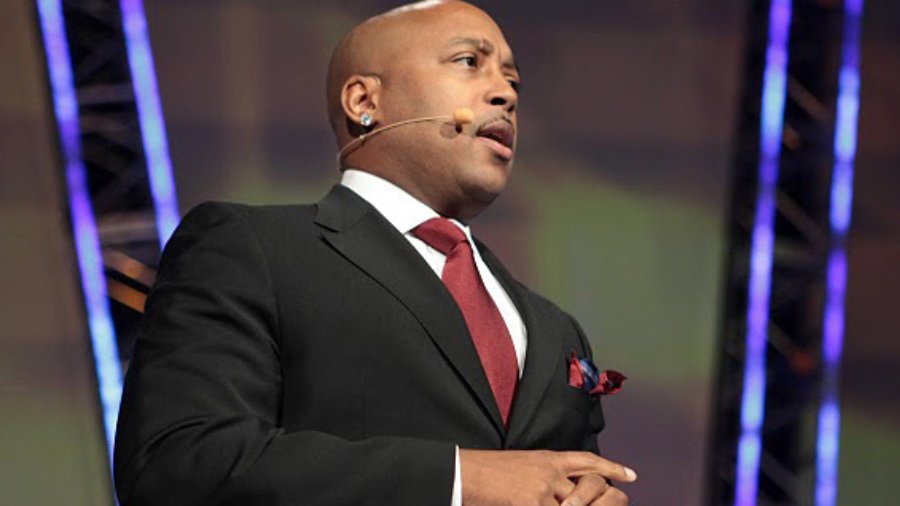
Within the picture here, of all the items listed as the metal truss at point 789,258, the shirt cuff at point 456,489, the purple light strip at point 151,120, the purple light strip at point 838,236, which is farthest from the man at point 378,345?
the purple light strip at point 838,236

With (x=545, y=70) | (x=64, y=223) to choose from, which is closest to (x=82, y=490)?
Answer: (x=64, y=223)

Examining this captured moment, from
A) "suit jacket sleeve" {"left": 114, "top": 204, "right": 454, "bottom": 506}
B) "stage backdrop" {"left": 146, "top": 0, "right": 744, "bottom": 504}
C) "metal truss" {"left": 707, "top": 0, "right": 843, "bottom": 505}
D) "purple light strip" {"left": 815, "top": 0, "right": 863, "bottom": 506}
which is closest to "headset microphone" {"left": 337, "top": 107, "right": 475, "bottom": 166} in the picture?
"suit jacket sleeve" {"left": 114, "top": 204, "right": 454, "bottom": 506}

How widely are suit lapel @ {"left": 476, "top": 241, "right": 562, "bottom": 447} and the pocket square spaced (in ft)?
0.09

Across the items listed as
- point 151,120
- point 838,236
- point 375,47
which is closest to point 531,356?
point 375,47

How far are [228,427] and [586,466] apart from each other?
43cm

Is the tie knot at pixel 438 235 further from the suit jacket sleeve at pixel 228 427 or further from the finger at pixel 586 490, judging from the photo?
the finger at pixel 586 490

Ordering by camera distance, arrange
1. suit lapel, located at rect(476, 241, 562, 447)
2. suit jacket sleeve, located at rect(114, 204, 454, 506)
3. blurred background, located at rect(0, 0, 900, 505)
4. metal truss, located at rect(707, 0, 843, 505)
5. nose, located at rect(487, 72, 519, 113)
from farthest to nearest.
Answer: metal truss, located at rect(707, 0, 843, 505) < blurred background, located at rect(0, 0, 900, 505) < nose, located at rect(487, 72, 519, 113) < suit lapel, located at rect(476, 241, 562, 447) < suit jacket sleeve, located at rect(114, 204, 454, 506)

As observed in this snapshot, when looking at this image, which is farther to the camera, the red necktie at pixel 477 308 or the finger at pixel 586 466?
the red necktie at pixel 477 308

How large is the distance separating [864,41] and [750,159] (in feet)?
1.67

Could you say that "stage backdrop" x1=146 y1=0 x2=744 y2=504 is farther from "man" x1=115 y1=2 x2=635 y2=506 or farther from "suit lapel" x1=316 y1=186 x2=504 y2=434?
"suit lapel" x1=316 y1=186 x2=504 y2=434

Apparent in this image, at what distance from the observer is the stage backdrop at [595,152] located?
12.8 ft

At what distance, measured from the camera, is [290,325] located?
1.85 metres

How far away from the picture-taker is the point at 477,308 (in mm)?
1988

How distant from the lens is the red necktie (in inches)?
76.3
